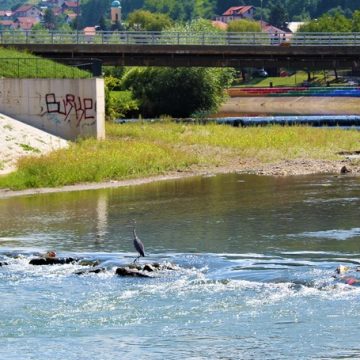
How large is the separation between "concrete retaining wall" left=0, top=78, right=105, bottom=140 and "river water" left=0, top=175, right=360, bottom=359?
14.9 m

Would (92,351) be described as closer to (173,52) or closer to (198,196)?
(198,196)

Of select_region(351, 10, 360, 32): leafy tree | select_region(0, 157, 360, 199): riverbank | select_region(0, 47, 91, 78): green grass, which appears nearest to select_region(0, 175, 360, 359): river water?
select_region(0, 157, 360, 199): riverbank

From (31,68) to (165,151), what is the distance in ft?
42.9

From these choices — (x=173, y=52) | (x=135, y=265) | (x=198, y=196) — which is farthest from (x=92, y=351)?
(x=173, y=52)

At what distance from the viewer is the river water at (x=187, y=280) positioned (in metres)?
27.4

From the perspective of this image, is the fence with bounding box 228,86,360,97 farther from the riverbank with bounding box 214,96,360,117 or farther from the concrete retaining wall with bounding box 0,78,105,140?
the concrete retaining wall with bounding box 0,78,105,140

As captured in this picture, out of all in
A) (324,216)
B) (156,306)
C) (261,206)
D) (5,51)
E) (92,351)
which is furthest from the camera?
(5,51)

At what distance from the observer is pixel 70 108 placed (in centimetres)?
6550

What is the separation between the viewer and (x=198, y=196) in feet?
167

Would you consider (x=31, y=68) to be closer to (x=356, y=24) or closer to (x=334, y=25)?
(x=356, y=24)

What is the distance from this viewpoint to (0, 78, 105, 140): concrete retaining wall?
214 feet

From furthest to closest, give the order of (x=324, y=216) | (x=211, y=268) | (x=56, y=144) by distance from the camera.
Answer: (x=56, y=144) < (x=324, y=216) < (x=211, y=268)

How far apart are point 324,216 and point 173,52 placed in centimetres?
4834

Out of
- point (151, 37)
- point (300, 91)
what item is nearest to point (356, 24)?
point (300, 91)
